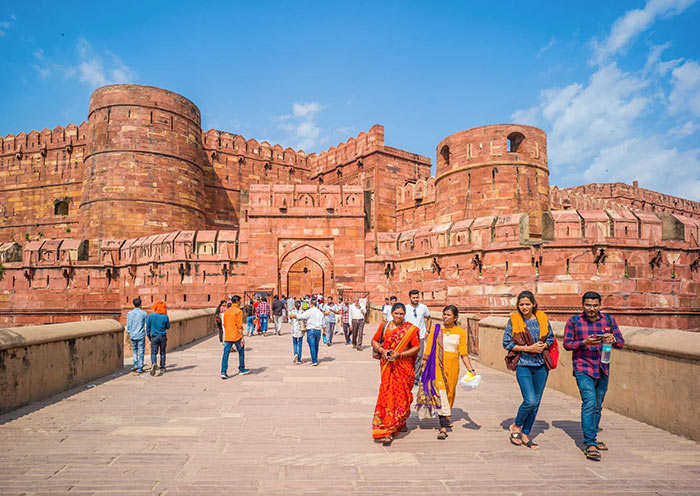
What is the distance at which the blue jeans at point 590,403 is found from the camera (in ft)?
11.5

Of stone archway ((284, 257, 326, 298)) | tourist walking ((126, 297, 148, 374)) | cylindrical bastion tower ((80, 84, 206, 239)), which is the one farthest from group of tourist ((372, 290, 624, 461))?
cylindrical bastion tower ((80, 84, 206, 239))

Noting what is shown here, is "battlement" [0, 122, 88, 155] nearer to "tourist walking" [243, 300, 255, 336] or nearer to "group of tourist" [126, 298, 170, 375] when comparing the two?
"tourist walking" [243, 300, 255, 336]

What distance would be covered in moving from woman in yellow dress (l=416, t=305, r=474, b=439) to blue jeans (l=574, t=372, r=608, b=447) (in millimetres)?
935

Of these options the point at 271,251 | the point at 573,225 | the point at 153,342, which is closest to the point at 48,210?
the point at 271,251

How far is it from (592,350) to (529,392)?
0.61 m

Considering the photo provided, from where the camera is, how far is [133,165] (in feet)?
80.7

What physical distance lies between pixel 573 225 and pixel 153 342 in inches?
526

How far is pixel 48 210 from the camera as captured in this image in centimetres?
2991

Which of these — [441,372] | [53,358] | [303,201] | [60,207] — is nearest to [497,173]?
[303,201]

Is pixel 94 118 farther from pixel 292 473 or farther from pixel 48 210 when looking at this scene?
pixel 292 473

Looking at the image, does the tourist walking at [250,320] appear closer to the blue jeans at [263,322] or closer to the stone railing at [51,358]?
the blue jeans at [263,322]

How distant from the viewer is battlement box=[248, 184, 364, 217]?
19.4 metres

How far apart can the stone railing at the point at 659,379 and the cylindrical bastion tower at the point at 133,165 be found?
23.9 m

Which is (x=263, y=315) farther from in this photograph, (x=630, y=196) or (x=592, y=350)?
(x=630, y=196)
